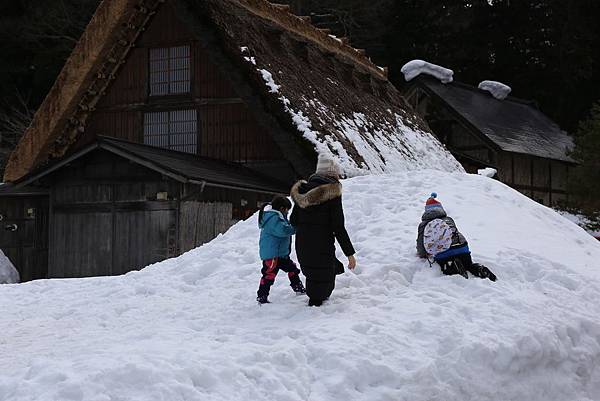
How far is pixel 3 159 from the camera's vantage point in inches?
899

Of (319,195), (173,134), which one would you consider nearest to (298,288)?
(319,195)

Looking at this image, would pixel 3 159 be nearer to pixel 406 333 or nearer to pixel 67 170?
pixel 67 170

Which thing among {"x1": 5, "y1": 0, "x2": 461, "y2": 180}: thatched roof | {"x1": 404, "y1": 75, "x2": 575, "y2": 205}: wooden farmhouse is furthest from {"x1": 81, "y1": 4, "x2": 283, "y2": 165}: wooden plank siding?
{"x1": 404, "y1": 75, "x2": 575, "y2": 205}: wooden farmhouse

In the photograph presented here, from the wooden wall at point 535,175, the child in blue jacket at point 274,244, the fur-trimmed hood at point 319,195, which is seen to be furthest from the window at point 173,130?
the wooden wall at point 535,175

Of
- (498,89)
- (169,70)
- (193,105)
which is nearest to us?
(193,105)

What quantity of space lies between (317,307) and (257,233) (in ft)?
9.58

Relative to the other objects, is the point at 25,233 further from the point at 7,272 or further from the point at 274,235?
the point at 274,235

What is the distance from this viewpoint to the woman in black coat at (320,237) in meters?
6.21

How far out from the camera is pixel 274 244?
6.63 m

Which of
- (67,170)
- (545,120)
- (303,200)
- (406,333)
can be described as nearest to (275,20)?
(67,170)

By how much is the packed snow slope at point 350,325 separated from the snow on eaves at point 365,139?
398cm

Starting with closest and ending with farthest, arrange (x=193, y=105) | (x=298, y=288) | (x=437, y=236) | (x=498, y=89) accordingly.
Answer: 1. (x=298, y=288)
2. (x=437, y=236)
3. (x=193, y=105)
4. (x=498, y=89)

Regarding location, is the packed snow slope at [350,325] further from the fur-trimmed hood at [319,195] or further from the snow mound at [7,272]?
the snow mound at [7,272]

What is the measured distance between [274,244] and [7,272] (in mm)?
9364
